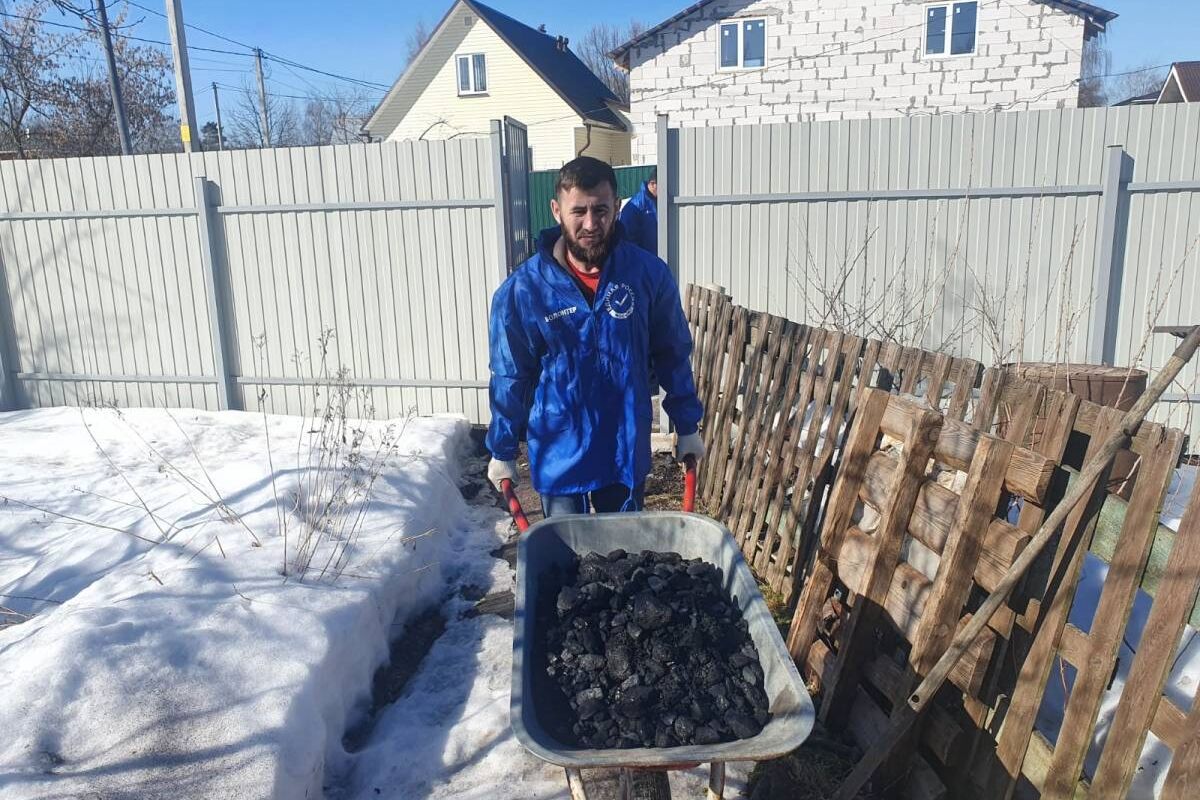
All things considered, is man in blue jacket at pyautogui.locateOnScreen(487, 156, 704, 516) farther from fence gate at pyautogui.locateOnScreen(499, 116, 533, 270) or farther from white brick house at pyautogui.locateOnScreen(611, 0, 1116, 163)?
white brick house at pyautogui.locateOnScreen(611, 0, 1116, 163)

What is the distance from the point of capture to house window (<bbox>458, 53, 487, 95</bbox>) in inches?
975

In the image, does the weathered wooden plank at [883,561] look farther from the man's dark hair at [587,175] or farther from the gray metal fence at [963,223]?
the gray metal fence at [963,223]

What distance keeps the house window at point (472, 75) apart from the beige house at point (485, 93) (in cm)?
3

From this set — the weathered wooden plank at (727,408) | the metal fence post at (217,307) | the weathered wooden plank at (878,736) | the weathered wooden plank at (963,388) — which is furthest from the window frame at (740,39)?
the weathered wooden plank at (878,736)

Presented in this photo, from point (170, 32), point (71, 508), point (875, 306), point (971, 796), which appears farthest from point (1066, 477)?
point (170, 32)

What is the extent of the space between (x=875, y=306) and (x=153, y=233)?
20.7ft

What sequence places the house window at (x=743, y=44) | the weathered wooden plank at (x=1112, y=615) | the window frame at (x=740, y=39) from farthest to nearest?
the house window at (x=743, y=44) → the window frame at (x=740, y=39) → the weathered wooden plank at (x=1112, y=615)

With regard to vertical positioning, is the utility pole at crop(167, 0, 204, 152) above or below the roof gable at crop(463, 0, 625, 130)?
below

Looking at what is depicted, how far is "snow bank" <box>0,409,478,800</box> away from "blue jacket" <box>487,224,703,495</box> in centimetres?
125

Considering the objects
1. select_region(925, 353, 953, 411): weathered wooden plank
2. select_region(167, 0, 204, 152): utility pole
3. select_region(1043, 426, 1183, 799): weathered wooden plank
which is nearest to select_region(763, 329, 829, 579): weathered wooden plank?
select_region(925, 353, 953, 411): weathered wooden plank

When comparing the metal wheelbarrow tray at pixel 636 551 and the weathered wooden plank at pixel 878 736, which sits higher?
the metal wheelbarrow tray at pixel 636 551

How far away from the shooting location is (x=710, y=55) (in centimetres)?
1691

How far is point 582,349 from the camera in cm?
275

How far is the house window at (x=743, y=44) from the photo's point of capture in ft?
54.6
